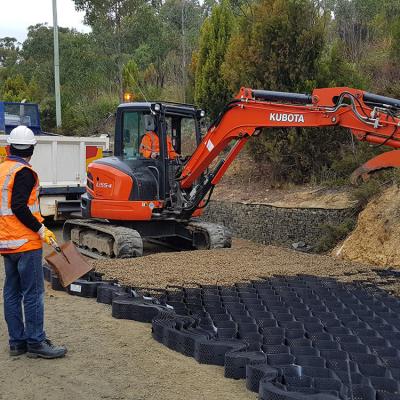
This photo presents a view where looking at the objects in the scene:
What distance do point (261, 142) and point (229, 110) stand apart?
4487 millimetres

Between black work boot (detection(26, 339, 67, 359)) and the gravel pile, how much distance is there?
2317 mm

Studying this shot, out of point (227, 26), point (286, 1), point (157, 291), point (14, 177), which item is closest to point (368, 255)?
point (157, 291)

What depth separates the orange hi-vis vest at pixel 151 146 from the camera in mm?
10164

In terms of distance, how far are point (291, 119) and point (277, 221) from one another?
3.80 meters

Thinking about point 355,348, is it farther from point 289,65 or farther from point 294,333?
point 289,65

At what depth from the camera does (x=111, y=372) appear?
5035 mm

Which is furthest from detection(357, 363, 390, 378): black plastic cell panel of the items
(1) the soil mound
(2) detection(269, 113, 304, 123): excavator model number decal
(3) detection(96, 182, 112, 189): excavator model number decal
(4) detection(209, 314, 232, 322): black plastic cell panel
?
(3) detection(96, 182, 112, 189): excavator model number decal

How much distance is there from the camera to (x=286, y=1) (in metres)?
13.4

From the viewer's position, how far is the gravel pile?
315 inches

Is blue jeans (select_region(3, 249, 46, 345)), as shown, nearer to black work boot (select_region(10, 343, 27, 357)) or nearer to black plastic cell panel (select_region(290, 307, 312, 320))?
black work boot (select_region(10, 343, 27, 357))

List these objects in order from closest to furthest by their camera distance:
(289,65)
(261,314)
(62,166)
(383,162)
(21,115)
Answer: (261,314) → (383,162) → (289,65) → (62,166) → (21,115)

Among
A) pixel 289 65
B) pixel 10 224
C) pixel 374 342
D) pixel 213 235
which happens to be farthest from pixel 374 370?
pixel 289 65

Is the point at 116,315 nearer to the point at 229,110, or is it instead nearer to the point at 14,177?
the point at 14,177

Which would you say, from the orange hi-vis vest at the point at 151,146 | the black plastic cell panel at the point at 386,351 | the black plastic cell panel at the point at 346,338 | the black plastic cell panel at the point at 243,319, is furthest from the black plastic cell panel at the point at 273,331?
the orange hi-vis vest at the point at 151,146
